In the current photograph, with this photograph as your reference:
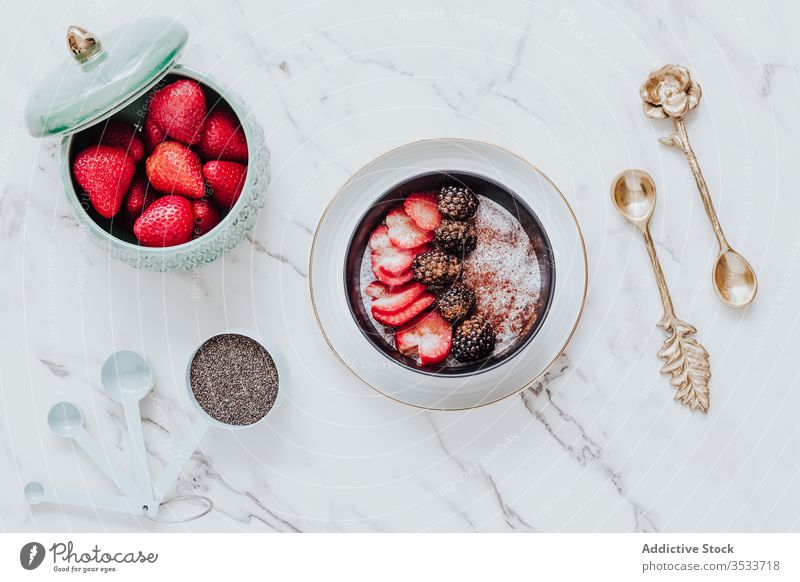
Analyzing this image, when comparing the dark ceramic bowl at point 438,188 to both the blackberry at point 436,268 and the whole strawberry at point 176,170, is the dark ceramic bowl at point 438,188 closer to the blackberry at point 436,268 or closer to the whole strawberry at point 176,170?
the blackberry at point 436,268

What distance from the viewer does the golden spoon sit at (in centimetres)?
129

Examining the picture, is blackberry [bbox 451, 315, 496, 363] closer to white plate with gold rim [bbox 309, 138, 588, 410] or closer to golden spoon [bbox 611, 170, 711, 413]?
white plate with gold rim [bbox 309, 138, 588, 410]

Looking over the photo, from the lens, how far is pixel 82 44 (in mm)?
1011

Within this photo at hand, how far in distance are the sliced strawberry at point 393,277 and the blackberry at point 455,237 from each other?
0.25 feet

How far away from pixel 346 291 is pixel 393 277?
86mm

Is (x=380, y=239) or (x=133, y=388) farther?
(x=133, y=388)

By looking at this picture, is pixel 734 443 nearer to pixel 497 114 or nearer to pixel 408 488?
pixel 408 488

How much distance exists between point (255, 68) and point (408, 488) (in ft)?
2.79

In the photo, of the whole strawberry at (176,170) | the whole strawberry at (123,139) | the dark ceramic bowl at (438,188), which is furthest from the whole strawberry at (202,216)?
the dark ceramic bowl at (438,188)

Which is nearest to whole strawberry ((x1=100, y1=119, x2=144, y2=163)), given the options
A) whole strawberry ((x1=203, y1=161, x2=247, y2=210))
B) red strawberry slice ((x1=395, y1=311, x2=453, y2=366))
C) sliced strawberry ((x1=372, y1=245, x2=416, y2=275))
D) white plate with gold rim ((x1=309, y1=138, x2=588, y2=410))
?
whole strawberry ((x1=203, y1=161, x2=247, y2=210))

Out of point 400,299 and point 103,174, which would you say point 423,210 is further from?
point 103,174

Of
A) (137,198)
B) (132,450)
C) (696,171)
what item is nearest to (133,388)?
(132,450)

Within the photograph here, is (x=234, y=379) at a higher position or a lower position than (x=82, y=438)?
higher

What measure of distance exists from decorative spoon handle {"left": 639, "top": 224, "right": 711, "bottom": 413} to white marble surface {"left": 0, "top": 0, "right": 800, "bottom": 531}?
0.02 metres
